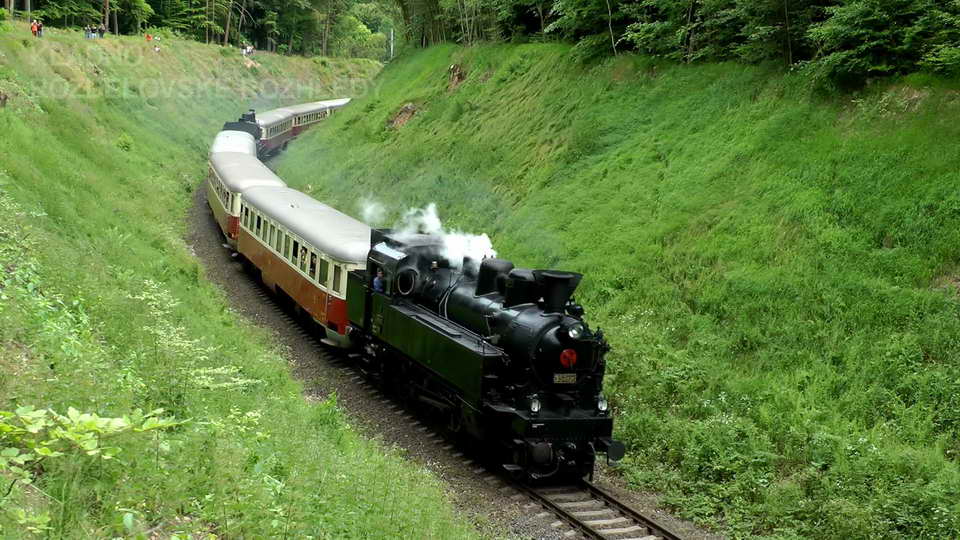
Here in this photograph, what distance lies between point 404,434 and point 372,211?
1715 cm

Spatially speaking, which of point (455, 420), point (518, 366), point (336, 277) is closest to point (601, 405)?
point (518, 366)

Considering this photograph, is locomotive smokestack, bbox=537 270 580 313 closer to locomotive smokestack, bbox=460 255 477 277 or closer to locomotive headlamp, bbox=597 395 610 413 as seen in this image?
locomotive headlamp, bbox=597 395 610 413

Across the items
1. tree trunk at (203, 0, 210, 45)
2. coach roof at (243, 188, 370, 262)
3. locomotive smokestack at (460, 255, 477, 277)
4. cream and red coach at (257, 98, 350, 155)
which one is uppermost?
tree trunk at (203, 0, 210, 45)

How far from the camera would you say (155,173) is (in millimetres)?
35312

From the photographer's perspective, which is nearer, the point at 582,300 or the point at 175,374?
the point at 175,374

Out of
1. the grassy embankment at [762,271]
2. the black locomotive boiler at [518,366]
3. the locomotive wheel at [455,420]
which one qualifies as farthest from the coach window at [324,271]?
the grassy embankment at [762,271]

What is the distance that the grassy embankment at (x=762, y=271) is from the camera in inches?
449

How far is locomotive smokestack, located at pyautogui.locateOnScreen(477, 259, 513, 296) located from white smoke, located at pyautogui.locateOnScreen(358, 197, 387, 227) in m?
15.8

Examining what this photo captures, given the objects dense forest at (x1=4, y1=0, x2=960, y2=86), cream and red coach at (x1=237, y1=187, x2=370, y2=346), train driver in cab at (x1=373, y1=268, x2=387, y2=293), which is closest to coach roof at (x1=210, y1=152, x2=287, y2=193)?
cream and red coach at (x1=237, y1=187, x2=370, y2=346)

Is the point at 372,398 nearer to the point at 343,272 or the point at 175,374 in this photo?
the point at 343,272

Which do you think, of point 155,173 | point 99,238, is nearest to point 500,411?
point 99,238

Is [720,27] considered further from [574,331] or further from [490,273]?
[574,331]

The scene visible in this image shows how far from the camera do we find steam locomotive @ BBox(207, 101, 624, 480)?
1142 centimetres

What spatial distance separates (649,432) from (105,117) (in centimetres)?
3418
